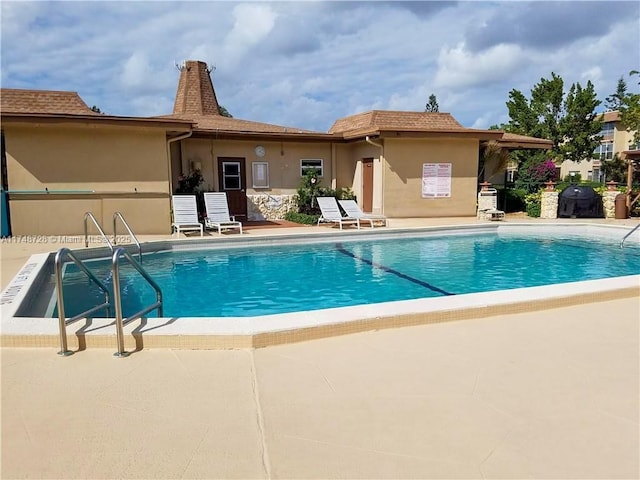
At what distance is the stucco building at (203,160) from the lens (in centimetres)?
1267

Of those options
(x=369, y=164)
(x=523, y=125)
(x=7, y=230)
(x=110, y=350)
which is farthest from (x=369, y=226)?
(x=523, y=125)

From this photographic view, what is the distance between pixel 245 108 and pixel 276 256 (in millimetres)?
33462

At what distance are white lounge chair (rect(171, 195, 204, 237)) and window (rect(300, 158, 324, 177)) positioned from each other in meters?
5.33

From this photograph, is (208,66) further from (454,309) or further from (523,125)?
(523,125)

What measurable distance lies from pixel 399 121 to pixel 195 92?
31.7 ft

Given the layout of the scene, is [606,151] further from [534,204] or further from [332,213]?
[332,213]

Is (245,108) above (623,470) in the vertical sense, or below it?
above

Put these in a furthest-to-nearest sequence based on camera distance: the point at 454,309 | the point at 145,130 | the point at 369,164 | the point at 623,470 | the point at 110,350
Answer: the point at 369,164 < the point at 145,130 < the point at 454,309 < the point at 110,350 < the point at 623,470

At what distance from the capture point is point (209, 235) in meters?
13.5

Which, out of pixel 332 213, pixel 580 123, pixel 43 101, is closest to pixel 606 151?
pixel 580 123

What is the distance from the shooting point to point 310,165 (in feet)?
61.0

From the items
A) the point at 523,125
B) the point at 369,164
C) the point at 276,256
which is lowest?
the point at 276,256

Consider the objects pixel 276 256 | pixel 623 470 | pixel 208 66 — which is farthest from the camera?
pixel 208 66

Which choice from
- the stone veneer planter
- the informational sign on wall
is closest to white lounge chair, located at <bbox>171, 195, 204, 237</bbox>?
the stone veneer planter
